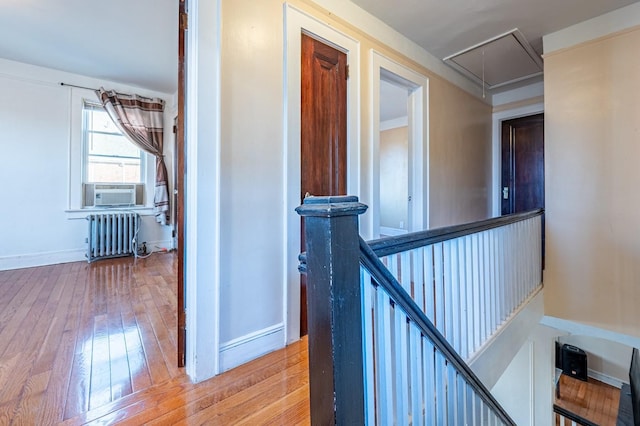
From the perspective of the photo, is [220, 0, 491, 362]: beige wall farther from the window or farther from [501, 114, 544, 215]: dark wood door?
the window

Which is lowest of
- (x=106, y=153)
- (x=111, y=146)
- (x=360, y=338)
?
(x=360, y=338)

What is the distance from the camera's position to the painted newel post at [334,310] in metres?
0.64

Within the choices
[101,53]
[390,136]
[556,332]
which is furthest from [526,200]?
[101,53]

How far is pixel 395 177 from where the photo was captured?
6.07m

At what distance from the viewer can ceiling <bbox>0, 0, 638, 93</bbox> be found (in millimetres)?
2365

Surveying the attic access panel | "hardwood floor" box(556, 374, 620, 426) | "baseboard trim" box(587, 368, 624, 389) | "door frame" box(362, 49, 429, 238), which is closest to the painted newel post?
"door frame" box(362, 49, 429, 238)

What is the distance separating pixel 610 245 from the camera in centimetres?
256

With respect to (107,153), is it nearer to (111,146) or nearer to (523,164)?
(111,146)

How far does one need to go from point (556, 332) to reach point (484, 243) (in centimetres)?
214

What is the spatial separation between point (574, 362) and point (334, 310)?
473 cm

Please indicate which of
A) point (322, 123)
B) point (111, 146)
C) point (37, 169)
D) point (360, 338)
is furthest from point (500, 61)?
point (37, 169)

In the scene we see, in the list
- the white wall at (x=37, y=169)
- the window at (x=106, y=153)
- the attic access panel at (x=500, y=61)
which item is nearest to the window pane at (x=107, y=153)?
the window at (x=106, y=153)

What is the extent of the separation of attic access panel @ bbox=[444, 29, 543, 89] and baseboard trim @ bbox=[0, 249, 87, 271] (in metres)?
5.52

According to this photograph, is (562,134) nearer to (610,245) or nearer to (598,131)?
(598,131)
